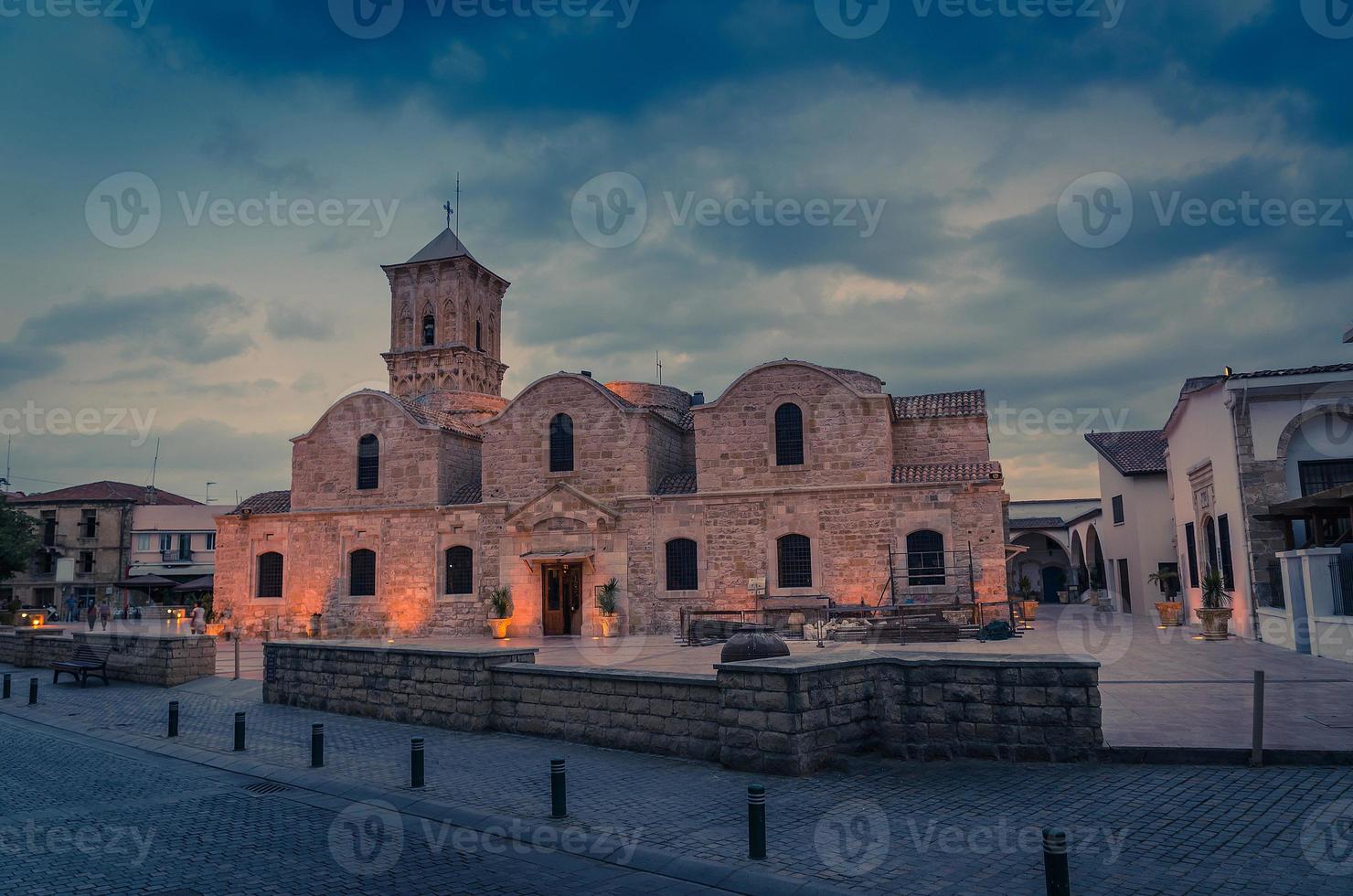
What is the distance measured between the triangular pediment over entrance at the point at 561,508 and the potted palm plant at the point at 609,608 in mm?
1994

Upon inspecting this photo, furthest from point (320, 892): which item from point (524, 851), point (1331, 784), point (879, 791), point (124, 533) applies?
point (124, 533)

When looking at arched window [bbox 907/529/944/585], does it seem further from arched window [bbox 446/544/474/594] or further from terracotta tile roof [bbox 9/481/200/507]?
terracotta tile roof [bbox 9/481/200/507]

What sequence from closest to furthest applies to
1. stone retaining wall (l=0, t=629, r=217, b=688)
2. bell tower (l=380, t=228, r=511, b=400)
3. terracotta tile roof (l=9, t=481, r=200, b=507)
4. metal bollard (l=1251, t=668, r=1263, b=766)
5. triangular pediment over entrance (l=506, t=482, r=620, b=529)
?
metal bollard (l=1251, t=668, r=1263, b=766) < stone retaining wall (l=0, t=629, r=217, b=688) < triangular pediment over entrance (l=506, t=482, r=620, b=529) < bell tower (l=380, t=228, r=511, b=400) < terracotta tile roof (l=9, t=481, r=200, b=507)

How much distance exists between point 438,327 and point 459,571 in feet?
59.5

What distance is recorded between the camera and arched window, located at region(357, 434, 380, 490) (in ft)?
97.7

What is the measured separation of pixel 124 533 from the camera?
5441 cm

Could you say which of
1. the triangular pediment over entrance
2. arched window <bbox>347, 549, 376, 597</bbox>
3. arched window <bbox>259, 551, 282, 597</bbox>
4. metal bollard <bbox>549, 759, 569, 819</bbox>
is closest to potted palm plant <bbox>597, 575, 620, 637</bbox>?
the triangular pediment over entrance

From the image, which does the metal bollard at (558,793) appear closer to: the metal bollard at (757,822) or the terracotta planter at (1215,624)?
the metal bollard at (757,822)

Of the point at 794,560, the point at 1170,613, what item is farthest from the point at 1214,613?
the point at 794,560

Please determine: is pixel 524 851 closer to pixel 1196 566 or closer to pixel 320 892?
pixel 320 892

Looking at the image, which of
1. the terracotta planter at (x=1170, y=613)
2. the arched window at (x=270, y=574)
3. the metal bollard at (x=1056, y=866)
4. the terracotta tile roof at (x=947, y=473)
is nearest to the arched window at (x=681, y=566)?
the terracotta tile roof at (x=947, y=473)

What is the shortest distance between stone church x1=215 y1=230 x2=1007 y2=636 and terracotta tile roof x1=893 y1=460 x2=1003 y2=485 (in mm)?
73

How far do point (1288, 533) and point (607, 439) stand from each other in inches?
702

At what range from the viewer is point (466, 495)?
29766 mm
